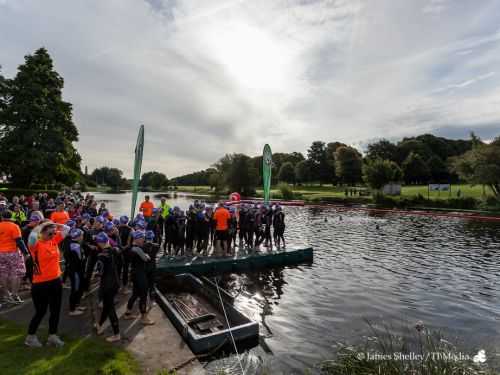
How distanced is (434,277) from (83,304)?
1472cm

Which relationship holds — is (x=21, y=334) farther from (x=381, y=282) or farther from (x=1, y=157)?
(x=1, y=157)

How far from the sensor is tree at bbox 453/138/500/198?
4278cm

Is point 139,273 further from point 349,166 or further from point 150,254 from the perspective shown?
point 349,166

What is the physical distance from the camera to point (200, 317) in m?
7.85

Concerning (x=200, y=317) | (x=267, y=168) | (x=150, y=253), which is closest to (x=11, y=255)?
(x=150, y=253)

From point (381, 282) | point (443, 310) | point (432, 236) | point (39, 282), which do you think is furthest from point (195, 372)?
point (432, 236)

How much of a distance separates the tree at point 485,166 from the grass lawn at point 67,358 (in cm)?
5283

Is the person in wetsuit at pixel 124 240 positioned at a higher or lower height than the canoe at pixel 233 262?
higher

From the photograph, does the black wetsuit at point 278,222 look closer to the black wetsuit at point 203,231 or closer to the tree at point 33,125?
the black wetsuit at point 203,231

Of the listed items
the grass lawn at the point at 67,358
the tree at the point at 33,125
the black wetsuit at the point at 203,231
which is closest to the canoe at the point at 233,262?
the black wetsuit at the point at 203,231

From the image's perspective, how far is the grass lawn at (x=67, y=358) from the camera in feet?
16.8

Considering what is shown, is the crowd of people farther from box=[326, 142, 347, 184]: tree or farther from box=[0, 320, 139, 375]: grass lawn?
box=[326, 142, 347, 184]: tree

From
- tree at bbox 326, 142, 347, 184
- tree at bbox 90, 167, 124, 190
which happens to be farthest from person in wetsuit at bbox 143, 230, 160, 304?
tree at bbox 90, 167, 124, 190

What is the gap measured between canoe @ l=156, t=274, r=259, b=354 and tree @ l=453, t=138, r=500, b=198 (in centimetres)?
4891
